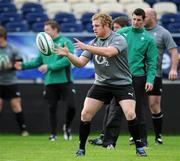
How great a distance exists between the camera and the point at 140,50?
12391 mm

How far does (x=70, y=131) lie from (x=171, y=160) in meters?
5.08

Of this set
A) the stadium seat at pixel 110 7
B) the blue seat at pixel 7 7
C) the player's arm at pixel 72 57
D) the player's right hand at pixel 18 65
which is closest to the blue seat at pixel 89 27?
the stadium seat at pixel 110 7

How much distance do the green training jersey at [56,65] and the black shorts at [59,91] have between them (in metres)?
0.09

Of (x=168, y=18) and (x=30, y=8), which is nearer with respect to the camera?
(x=168, y=18)

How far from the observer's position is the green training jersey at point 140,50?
12.3 m

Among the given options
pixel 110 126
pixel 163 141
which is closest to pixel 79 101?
pixel 163 141

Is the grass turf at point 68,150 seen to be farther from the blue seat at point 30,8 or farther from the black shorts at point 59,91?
the blue seat at point 30,8

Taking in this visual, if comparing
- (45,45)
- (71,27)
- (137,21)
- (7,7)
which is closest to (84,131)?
(45,45)

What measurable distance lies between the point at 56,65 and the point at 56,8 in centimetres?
658

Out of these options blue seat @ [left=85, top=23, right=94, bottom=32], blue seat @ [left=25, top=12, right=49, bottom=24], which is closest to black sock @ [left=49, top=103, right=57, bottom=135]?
blue seat @ [left=85, top=23, right=94, bottom=32]

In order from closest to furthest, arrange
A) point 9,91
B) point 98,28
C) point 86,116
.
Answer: point 98,28 → point 86,116 → point 9,91

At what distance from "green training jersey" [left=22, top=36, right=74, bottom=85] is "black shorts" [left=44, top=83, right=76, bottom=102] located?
0.09 m

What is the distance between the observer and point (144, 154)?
1090 cm

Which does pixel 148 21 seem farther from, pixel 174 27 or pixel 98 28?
pixel 174 27
